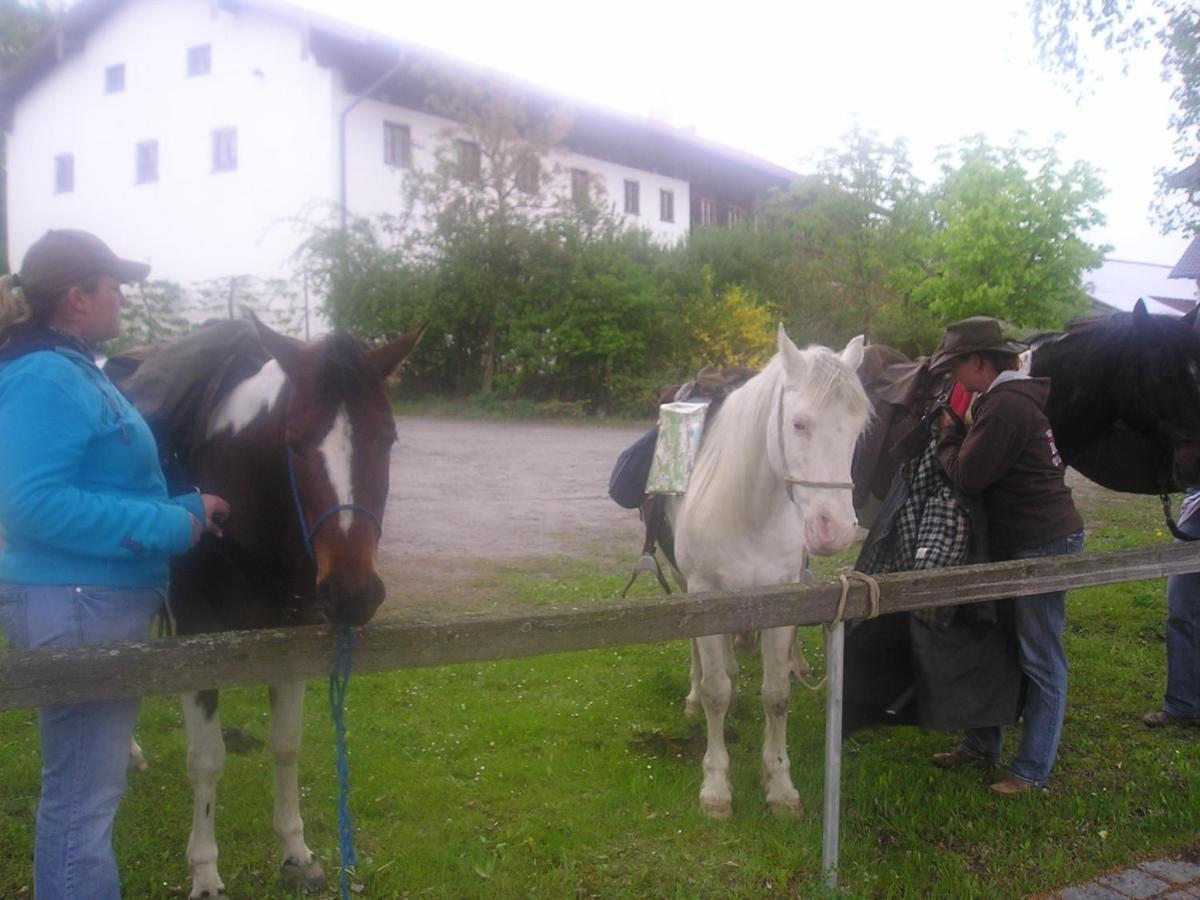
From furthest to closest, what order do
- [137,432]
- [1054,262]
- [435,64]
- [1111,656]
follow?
[1054,262]
[435,64]
[1111,656]
[137,432]

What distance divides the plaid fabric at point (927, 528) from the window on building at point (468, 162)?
17624 mm

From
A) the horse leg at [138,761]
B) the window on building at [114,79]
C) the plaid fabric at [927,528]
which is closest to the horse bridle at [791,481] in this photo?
the plaid fabric at [927,528]

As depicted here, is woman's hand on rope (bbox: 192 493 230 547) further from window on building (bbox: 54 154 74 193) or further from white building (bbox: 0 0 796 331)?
window on building (bbox: 54 154 74 193)

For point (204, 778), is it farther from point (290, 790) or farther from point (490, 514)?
point (490, 514)

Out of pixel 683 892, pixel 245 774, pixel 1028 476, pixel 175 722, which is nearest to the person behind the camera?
pixel 683 892

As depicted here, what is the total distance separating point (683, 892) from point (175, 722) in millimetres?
2899

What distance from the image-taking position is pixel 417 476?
12102 mm

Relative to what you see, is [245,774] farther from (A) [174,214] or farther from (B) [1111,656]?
(A) [174,214]

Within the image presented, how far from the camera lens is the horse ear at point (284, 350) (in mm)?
2402

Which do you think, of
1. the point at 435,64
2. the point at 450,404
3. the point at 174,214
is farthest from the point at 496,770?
the point at 174,214

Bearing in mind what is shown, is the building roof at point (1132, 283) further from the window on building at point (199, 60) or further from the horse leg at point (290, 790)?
the horse leg at point (290, 790)

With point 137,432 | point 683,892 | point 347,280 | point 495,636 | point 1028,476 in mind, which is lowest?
point 683,892

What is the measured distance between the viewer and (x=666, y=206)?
104ft

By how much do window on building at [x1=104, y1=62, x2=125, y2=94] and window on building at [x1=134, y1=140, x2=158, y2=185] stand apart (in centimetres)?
194
